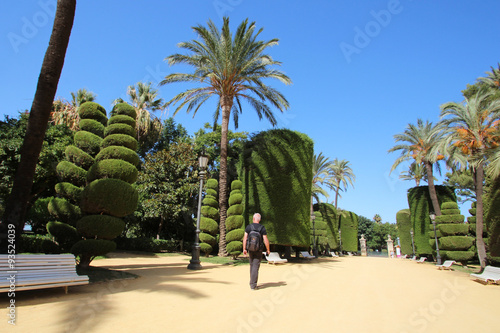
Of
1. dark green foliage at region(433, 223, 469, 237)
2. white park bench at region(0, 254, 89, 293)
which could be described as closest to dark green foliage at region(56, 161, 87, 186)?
white park bench at region(0, 254, 89, 293)

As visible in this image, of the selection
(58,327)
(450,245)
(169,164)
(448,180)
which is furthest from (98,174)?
(448,180)

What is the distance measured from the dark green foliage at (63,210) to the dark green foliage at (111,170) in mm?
1443

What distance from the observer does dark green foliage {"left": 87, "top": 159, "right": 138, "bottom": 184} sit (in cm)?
937

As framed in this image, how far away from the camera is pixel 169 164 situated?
26.6 metres

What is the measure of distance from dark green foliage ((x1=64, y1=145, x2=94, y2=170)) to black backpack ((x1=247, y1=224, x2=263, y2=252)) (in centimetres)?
705

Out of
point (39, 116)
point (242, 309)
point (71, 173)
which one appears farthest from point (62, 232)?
point (242, 309)

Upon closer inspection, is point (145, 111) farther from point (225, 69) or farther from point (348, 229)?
point (348, 229)

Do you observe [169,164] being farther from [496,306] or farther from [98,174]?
[496,306]

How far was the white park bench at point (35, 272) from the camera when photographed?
16.8 feet

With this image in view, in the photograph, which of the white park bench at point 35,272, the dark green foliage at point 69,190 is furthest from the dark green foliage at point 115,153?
the white park bench at point 35,272

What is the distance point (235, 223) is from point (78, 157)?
9146 mm

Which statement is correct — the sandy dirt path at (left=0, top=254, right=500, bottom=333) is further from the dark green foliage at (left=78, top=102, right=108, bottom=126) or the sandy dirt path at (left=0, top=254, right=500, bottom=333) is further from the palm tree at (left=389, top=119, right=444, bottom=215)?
the palm tree at (left=389, top=119, right=444, bottom=215)

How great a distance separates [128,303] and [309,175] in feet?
43.4

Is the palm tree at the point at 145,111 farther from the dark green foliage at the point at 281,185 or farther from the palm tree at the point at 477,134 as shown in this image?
the palm tree at the point at 477,134
